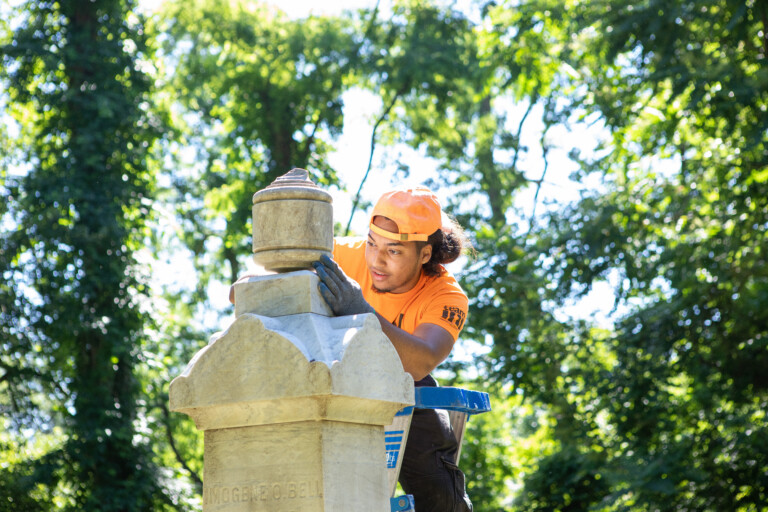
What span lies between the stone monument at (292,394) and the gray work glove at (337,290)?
32 mm

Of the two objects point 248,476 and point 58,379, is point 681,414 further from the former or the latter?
point 248,476

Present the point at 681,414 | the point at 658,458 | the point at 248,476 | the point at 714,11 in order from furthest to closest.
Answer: the point at 681,414, the point at 658,458, the point at 714,11, the point at 248,476

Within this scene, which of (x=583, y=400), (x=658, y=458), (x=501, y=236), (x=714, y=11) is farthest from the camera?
(x=501, y=236)

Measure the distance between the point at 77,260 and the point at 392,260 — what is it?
8.12m

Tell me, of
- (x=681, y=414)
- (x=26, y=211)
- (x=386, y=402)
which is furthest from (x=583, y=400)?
(x=386, y=402)

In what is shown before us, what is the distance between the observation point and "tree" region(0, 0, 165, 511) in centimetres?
1077

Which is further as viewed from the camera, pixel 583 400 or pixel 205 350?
pixel 583 400

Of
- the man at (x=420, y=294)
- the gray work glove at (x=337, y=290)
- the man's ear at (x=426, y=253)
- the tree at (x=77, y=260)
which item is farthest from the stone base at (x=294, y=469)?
the tree at (x=77, y=260)

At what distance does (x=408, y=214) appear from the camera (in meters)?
3.76

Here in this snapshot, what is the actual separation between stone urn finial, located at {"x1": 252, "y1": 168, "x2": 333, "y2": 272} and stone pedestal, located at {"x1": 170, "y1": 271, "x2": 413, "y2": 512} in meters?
0.10

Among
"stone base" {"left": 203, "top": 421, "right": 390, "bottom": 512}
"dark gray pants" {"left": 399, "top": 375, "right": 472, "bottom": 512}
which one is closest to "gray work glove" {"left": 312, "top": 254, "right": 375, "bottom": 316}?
"stone base" {"left": 203, "top": 421, "right": 390, "bottom": 512}

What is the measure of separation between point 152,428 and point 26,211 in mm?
3052

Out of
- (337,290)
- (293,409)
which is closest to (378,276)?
(337,290)

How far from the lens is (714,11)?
874cm
